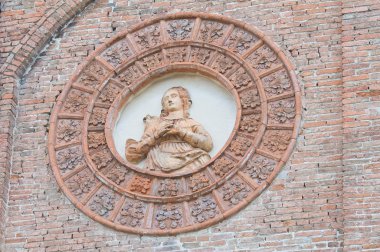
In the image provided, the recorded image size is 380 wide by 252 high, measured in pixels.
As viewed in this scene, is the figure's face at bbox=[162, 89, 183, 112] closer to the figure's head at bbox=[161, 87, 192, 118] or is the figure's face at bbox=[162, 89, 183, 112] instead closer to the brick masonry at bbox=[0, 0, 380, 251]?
the figure's head at bbox=[161, 87, 192, 118]

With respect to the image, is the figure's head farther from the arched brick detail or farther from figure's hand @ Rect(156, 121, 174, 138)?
the arched brick detail

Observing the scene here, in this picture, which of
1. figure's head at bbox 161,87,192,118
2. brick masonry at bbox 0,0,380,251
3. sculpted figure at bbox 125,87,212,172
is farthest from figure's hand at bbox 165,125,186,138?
brick masonry at bbox 0,0,380,251

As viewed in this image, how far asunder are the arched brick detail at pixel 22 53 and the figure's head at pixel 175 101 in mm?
1838

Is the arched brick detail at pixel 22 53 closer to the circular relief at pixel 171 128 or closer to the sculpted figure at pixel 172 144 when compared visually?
the circular relief at pixel 171 128

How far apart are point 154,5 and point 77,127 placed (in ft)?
6.42

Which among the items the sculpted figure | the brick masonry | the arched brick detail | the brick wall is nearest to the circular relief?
the sculpted figure

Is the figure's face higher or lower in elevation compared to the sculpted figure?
higher

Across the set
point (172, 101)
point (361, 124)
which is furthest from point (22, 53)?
point (361, 124)

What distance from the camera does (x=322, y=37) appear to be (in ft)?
59.7

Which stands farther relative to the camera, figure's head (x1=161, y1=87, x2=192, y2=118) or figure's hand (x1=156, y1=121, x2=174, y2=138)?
figure's head (x1=161, y1=87, x2=192, y2=118)

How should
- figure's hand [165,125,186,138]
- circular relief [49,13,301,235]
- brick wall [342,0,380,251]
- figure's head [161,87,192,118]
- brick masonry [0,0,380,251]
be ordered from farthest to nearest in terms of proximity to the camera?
figure's head [161,87,192,118] < figure's hand [165,125,186,138] < circular relief [49,13,301,235] < brick masonry [0,0,380,251] < brick wall [342,0,380,251]

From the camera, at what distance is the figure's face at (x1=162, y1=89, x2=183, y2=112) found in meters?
18.4

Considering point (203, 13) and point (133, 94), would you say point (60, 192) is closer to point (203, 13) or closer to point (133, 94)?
point (133, 94)

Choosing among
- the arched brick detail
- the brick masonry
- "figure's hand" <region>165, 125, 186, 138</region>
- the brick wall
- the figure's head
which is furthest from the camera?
the arched brick detail
